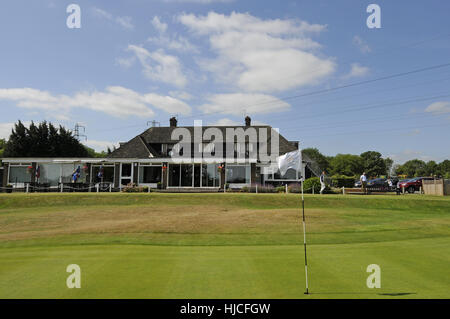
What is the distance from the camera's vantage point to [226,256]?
798cm

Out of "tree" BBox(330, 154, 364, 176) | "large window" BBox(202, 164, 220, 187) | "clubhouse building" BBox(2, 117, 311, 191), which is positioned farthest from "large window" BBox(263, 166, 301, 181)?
"tree" BBox(330, 154, 364, 176)

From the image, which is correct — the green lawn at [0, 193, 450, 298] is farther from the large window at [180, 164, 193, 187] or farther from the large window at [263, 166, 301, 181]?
the large window at [180, 164, 193, 187]

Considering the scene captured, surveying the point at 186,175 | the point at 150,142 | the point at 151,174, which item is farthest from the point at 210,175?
the point at 150,142

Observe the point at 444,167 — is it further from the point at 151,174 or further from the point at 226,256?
the point at 226,256

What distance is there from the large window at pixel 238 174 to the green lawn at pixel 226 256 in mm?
15793

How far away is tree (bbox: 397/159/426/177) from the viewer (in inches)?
5625

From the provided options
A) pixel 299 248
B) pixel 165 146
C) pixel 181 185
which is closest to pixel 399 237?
pixel 299 248

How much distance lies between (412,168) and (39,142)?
15253 centimetres

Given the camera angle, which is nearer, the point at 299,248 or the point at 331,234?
the point at 299,248

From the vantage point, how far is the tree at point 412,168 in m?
143

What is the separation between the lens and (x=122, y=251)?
8.67m
